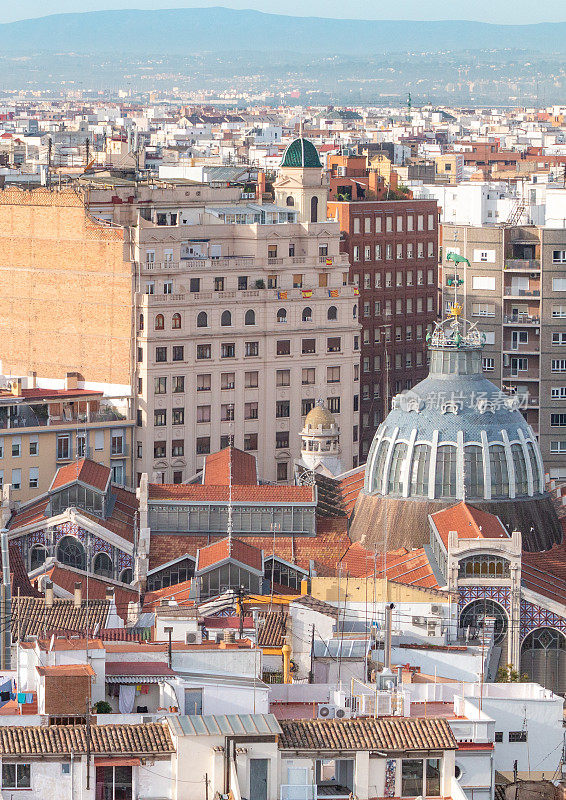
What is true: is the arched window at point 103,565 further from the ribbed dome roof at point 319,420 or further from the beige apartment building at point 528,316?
the beige apartment building at point 528,316

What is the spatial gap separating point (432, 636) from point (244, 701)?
24.0 metres

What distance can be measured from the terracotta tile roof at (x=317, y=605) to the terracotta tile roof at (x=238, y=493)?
2363 centimetres

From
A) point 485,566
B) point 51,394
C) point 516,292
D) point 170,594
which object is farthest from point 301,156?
point 485,566

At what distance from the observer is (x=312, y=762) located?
67.3m

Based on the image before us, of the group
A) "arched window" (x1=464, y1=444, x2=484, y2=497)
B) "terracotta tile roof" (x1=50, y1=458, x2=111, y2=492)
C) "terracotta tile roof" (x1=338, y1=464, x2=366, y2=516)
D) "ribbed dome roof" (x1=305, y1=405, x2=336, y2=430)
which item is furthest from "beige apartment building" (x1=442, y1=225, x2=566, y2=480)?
"arched window" (x1=464, y1=444, x2=484, y2=497)

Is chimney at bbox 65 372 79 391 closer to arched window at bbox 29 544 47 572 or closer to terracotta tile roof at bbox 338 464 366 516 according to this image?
terracotta tile roof at bbox 338 464 366 516

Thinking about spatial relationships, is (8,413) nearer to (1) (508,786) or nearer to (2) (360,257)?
(2) (360,257)

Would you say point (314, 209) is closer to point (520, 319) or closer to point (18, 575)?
point (520, 319)

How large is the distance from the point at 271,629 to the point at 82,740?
936 inches

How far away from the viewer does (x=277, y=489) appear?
12200cm

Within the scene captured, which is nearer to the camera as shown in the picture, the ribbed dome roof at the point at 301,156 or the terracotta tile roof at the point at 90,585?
the terracotta tile roof at the point at 90,585

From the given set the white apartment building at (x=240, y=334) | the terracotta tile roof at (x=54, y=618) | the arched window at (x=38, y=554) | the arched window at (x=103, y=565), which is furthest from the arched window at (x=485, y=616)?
the white apartment building at (x=240, y=334)

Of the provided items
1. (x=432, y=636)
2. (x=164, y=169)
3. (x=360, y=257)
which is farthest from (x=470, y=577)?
(x=164, y=169)

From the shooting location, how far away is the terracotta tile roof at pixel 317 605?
3585 inches
